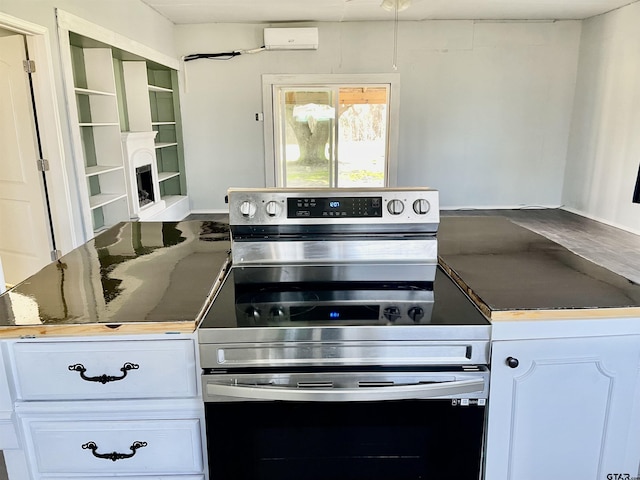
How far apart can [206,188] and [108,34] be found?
2.80m

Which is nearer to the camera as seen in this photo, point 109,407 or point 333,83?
point 109,407

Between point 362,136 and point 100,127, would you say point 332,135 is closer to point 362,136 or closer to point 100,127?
point 362,136

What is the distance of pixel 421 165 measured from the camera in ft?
22.0

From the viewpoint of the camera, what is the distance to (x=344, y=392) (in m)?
1.10

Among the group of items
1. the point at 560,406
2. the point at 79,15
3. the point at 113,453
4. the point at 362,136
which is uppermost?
the point at 79,15

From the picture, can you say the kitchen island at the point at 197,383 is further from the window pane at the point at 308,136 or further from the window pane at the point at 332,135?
the window pane at the point at 308,136

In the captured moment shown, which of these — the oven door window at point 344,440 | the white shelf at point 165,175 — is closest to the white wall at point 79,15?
the white shelf at point 165,175

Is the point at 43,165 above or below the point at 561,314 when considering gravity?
above

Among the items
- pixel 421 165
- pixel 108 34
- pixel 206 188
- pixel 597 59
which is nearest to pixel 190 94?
pixel 206 188

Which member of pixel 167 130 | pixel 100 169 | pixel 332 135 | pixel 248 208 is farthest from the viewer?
pixel 332 135

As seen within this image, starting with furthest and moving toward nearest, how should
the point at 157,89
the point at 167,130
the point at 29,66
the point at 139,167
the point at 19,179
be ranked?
1. the point at 167,130
2. the point at 157,89
3. the point at 139,167
4. the point at 19,179
5. the point at 29,66

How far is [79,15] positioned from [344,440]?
161 inches

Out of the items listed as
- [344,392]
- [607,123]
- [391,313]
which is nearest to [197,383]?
[344,392]

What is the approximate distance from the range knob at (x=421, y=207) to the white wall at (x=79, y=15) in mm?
2977
